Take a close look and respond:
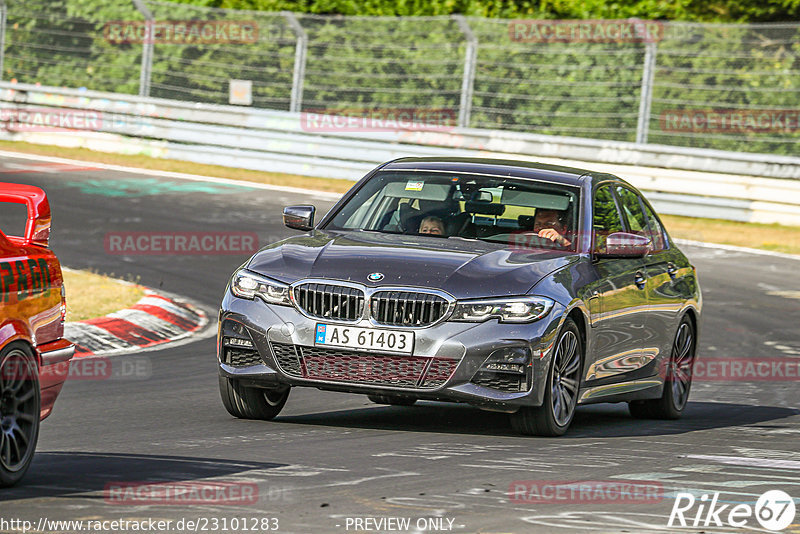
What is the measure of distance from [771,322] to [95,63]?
51.9ft

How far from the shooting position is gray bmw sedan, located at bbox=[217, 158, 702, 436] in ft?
26.7

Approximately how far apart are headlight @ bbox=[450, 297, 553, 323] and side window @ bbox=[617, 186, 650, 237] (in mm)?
2302

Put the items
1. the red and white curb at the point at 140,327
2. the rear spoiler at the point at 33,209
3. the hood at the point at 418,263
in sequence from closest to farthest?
the rear spoiler at the point at 33,209 < the hood at the point at 418,263 < the red and white curb at the point at 140,327

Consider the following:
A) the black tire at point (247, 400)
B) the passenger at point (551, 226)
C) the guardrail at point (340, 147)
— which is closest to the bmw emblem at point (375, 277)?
the black tire at point (247, 400)

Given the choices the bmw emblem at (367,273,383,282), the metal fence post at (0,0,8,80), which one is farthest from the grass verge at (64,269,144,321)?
the metal fence post at (0,0,8,80)

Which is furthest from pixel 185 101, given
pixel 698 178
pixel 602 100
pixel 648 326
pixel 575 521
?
pixel 575 521

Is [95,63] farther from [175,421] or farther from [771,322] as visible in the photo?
[175,421]

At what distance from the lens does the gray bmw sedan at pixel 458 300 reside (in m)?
8.15

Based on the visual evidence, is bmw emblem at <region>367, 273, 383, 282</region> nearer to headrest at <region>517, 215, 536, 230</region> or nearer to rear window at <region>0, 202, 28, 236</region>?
headrest at <region>517, 215, 536, 230</region>

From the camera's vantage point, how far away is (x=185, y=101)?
25891 mm

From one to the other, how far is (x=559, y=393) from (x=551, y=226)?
128cm

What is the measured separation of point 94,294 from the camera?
13.7 metres

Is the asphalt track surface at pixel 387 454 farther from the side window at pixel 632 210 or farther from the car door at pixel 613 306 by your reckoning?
the side window at pixel 632 210

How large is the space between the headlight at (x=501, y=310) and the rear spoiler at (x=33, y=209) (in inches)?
90.2
